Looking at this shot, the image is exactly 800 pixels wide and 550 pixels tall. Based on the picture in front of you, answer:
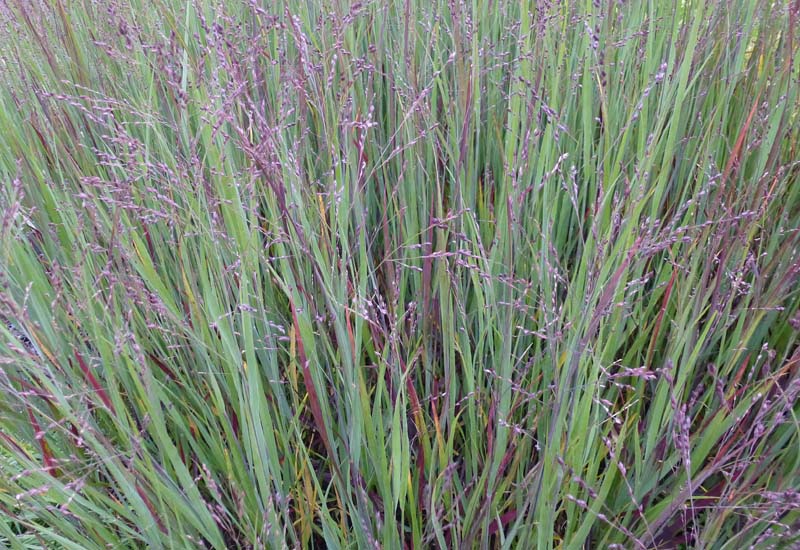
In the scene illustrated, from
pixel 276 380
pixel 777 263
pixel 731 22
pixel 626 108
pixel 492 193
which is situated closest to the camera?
pixel 276 380

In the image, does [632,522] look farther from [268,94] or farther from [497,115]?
[268,94]

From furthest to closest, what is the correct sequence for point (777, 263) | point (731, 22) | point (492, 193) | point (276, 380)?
point (731, 22) < point (492, 193) < point (777, 263) < point (276, 380)

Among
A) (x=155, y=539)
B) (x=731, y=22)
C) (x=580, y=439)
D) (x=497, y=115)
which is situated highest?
(x=731, y=22)

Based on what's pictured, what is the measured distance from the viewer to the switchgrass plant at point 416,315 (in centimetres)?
85

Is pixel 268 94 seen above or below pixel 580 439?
above

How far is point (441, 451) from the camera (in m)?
0.93

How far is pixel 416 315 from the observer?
3.72 ft

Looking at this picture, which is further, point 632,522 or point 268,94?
point 268,94

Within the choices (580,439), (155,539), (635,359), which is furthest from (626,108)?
(155,539)

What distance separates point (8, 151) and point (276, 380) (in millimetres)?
908

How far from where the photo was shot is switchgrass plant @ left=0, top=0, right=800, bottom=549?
85cm

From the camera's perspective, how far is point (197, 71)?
1039 mm

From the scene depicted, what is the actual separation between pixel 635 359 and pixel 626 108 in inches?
19.0

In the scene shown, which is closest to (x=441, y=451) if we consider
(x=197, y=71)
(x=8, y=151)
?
(x=197, y=71)
